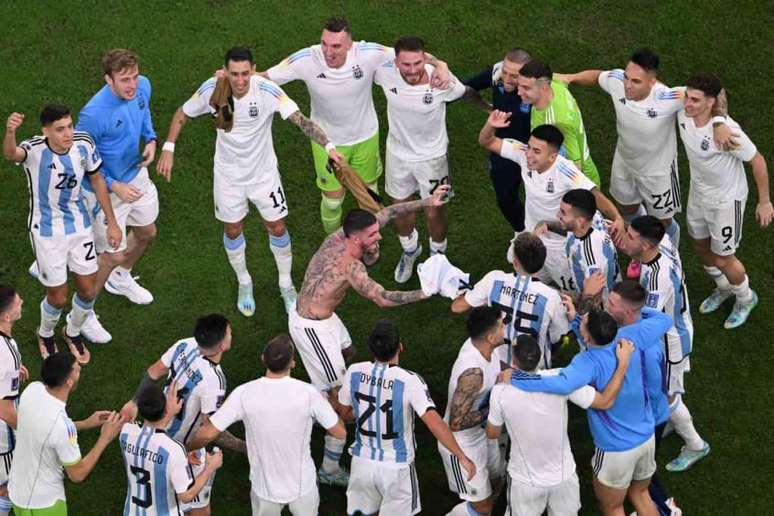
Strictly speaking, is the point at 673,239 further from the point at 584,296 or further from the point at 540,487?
the point at 540,487

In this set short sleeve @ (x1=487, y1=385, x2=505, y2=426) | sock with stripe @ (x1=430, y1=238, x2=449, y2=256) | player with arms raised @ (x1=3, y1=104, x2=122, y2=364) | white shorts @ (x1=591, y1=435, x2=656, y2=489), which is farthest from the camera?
sock with stripe @ (x1=430, y1=238, x2=449, y2=256)

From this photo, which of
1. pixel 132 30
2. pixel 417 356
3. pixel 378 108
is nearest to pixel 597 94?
pixel 378 108

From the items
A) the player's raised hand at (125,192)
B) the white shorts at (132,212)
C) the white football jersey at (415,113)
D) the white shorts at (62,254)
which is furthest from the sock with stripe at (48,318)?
the white football jersey at (415,113)

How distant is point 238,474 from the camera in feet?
34.7

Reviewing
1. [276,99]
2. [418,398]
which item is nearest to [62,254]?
[276,99]

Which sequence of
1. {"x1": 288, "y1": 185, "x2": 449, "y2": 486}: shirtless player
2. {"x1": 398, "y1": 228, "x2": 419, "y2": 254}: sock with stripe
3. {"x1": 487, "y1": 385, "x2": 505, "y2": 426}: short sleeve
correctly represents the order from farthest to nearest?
{"x1": 398, "y1": 228, "x2": 419, "y2": 254}: sock with stripe < {"x1": 288, "y1": 185, "x2": 449, "y2": 486}: shirtless player < {"x1": 487, "y1": 385, "x2": 505, "y2": 426}: short sleeve

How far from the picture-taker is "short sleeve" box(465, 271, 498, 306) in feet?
31.7

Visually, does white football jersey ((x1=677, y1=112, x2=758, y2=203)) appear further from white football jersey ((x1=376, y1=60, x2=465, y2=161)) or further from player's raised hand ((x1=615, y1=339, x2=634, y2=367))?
player's raised hand ((x1=615, y1=339, x2=634, y2=367))

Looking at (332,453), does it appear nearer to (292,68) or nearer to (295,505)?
(295,505)

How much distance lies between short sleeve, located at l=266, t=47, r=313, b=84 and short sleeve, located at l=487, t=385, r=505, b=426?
12.6 ft

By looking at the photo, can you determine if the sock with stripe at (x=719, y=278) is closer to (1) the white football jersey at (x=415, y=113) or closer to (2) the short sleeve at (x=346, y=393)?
(1) the white football jersey at (x=415, y=113)

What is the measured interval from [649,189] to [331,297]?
129 inches

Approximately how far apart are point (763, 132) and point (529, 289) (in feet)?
16.3

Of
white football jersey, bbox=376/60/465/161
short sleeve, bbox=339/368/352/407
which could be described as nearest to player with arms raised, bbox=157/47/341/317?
white football jersey, bbox=376/60/465/161
